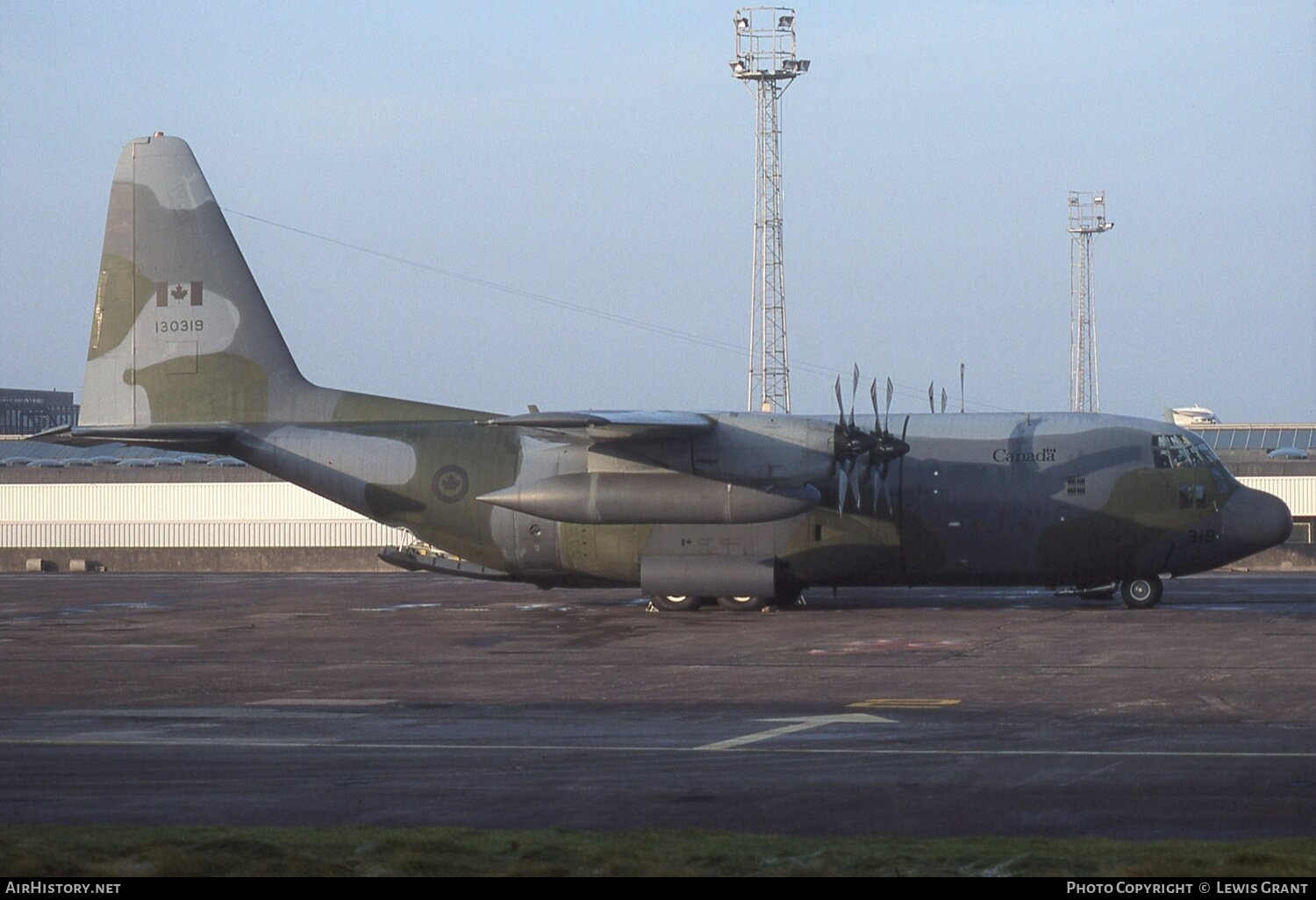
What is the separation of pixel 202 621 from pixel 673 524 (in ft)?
33.9

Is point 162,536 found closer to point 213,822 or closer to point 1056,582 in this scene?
point 1056,582

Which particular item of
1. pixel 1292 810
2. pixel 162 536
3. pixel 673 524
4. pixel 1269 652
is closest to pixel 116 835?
pixel 1292 810

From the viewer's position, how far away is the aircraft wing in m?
28.0

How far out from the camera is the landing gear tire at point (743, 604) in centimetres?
3123

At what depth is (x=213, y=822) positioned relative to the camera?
36.3 ft

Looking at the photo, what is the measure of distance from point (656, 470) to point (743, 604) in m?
4.03

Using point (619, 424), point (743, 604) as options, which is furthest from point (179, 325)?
point (743, 604)

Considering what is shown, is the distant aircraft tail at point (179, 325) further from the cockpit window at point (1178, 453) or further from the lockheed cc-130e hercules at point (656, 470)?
the cockpit window at point (1178, 453)

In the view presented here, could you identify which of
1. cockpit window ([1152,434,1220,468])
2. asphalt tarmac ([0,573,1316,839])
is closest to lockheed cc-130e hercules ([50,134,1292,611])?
cockpit window ([1152,434,1220,468])

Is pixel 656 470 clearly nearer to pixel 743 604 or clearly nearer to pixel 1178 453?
pixel 743 604

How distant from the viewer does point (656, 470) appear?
2950cm

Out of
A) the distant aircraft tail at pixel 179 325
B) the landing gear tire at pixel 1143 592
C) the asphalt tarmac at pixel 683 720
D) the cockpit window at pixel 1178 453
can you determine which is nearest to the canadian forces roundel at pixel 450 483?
the distant aircraft tail at pixel 179 325

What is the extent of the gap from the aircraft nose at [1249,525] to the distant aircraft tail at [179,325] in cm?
1806

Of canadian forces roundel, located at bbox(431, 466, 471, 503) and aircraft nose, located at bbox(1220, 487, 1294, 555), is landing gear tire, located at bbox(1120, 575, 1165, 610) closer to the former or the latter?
aircraft nose, located at bbox(1220, 487, 1294, 555)
